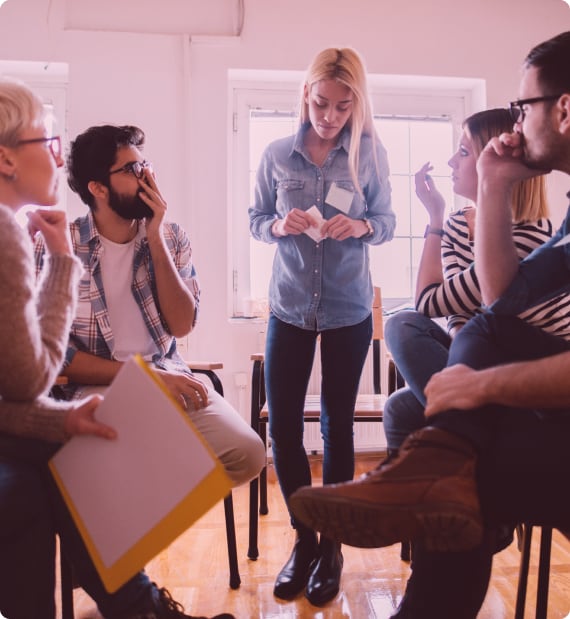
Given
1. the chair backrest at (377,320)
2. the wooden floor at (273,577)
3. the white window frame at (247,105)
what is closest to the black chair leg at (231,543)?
the wooden floor at (273,577)

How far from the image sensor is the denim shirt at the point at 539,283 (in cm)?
103

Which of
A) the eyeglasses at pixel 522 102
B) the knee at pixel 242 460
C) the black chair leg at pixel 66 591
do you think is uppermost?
the eyeglasses at pixel 522 102

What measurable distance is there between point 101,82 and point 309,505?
2.72 m

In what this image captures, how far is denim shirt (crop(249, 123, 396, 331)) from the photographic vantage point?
1620 millimetres

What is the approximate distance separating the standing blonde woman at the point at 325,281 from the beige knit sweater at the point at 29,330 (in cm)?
75

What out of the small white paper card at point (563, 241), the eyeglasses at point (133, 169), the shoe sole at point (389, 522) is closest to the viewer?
the shoe sole at point (389, 522)

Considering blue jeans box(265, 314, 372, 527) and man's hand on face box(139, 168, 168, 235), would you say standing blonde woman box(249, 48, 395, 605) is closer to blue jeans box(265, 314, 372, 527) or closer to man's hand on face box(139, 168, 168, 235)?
blue jeans box(265, 314, 372, 527)

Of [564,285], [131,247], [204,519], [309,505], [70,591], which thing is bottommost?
[204,519]

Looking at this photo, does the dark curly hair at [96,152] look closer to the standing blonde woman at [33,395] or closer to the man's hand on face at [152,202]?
the man's hand on face at [152,202]

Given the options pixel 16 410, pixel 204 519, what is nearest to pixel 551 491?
pixel 16 410

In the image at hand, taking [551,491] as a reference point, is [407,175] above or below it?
above

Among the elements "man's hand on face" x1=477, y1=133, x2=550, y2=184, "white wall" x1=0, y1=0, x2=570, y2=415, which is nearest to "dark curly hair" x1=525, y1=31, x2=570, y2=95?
"man's hand on face" x1=477, y1=133, x2=550, y2=184

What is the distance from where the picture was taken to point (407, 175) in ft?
10.6

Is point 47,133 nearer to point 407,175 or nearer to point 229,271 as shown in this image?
point 229,271
